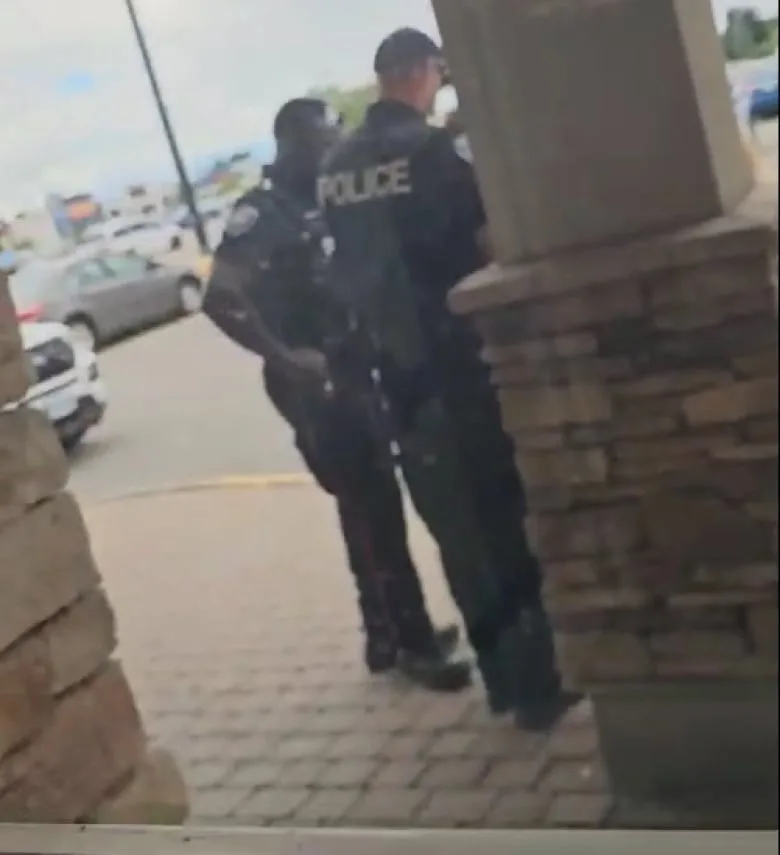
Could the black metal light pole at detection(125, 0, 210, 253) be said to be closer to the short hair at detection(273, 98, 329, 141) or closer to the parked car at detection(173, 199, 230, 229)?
the parked car at detection(173, 199, 230, 229)

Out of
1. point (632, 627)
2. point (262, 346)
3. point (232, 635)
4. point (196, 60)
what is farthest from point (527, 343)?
point (232, 635)

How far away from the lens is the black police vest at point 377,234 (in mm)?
1513

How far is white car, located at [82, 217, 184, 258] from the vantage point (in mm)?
1800

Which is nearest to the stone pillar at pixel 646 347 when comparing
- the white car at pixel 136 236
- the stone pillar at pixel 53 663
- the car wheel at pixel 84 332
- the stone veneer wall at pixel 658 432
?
the stone veneer wall at pixel 658 432

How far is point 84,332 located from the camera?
2.01 meters

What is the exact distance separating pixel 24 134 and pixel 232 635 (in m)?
0.68

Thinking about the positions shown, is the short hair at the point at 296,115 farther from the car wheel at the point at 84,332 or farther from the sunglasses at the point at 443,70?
the car wheel at the point at 84,332

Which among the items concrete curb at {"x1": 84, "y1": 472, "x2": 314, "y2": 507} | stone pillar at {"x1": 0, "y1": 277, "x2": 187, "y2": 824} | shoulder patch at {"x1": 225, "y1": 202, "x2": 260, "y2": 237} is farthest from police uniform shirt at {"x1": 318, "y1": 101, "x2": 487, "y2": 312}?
stone pillar at {"x1": 0, "y1": 277, "x2": 187, "y2": 824}

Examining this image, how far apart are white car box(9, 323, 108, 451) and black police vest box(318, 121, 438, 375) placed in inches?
18.8

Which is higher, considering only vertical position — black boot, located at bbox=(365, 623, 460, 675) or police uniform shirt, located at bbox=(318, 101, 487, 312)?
police uniform shirt, located at bbox=(318, 101, 487, 312)

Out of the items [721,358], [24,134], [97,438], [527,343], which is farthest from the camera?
[97,438]

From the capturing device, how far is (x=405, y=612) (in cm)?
172

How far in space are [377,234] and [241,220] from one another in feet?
A: 0.65

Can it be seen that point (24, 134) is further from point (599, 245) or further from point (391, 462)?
point (599, 245)
